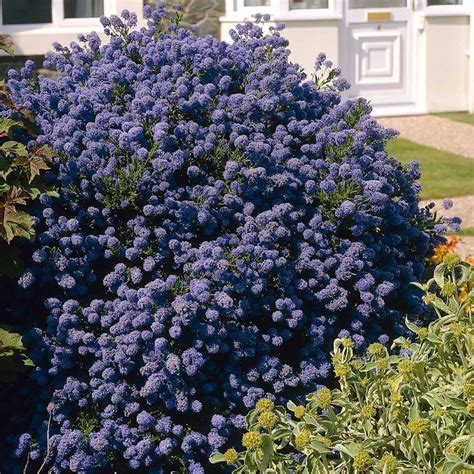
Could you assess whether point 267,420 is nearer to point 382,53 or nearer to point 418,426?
point 418,426

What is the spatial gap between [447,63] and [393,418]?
1091 centimetres

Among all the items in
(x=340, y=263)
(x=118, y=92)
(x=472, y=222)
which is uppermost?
(x=118, y=92)

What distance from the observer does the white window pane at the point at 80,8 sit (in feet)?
35.9

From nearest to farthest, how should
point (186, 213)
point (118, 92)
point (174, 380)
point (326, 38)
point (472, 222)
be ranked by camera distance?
point (174, 380) → point (186, 213) → point (118, 92) → point (472, 222) → point (326, 38)

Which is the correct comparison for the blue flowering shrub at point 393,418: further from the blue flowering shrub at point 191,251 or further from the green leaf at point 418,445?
the blue flowering shrub at point 191,251

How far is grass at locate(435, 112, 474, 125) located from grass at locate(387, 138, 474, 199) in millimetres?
1735

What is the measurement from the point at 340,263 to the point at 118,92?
98 centimetres

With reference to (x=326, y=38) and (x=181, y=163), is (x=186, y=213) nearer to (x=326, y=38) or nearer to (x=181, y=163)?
(x=181, y=163)

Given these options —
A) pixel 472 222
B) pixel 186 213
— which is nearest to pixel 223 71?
pixel 186 213

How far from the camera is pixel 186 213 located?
3.23 metres

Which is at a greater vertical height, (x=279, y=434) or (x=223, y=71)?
(x=223, y=71)

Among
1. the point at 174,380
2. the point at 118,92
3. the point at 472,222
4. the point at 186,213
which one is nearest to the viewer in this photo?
the point at 174,380

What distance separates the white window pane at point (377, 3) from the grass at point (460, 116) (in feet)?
4.96

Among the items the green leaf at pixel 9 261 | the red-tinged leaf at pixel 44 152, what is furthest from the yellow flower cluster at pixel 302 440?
the red-tinged leaf at pixel 44 152
